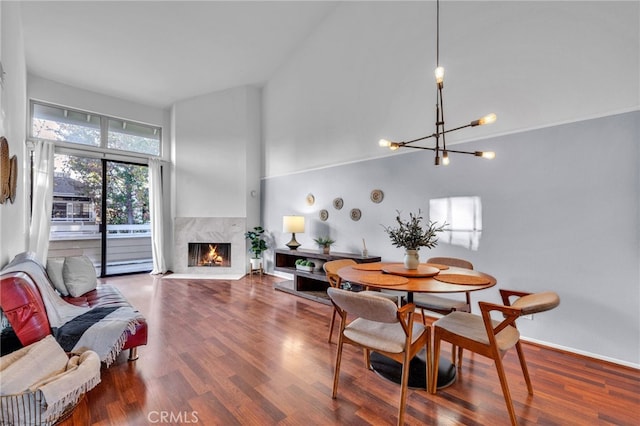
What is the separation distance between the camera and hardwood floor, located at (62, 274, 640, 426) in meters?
1.72

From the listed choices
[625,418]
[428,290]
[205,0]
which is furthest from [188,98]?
[625,418]

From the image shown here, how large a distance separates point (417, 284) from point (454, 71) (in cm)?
276

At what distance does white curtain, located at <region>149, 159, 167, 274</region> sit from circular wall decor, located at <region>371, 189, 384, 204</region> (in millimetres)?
4752

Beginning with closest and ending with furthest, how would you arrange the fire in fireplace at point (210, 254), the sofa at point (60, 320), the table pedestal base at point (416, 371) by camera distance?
1. the sofa at point (60, 320)
2. the table pedestal base at point (416, 371)
3. the fire in fireplace at point (210, 254)

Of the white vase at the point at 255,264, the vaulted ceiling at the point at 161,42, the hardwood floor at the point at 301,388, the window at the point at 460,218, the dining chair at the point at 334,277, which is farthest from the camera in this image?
the white vase at the point at 255,264

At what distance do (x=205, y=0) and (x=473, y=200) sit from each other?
14.6ft

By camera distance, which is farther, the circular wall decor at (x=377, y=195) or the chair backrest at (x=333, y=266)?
the circular wall decor at (x=377, y=195)

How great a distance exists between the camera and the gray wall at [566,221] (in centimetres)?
235

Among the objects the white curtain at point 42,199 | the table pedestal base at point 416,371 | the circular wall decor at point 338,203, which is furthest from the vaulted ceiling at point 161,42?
the table pedestal base at point 416,371

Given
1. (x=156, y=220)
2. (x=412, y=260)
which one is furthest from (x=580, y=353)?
(x=156, y=220)

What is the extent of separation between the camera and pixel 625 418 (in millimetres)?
1728

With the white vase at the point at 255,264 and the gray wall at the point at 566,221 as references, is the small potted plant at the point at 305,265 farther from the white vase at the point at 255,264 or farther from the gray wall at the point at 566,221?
the gray wall at the point at 566,221

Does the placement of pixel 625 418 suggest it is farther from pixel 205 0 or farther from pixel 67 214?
pixel 67 214

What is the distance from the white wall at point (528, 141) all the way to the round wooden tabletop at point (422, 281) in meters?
1.12
